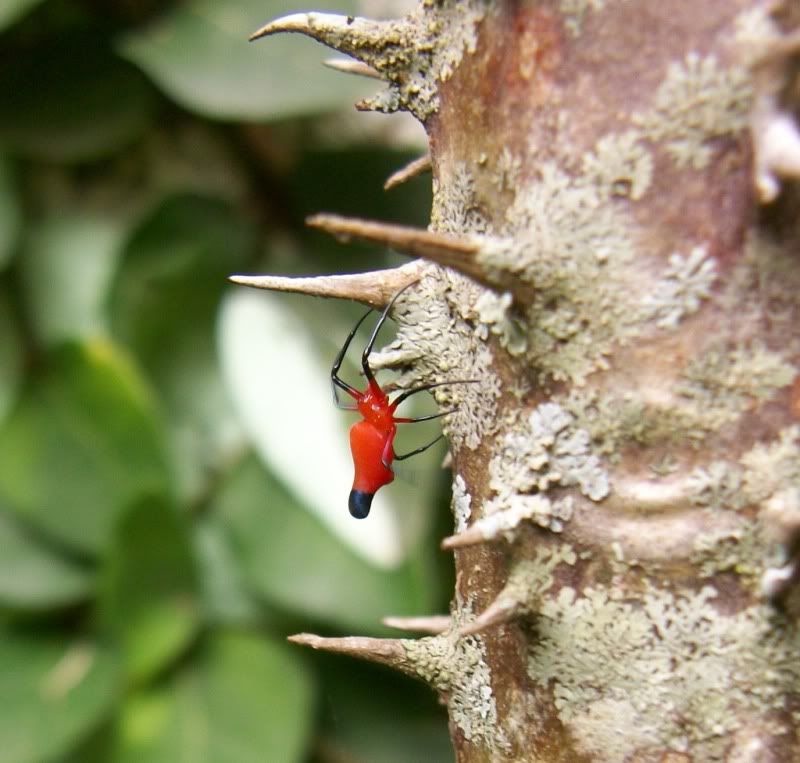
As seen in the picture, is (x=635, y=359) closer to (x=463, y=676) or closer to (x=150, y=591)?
(x=463, y=676)

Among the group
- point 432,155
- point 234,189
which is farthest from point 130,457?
point 432,155

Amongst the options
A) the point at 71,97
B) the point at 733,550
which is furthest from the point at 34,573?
the point at 733,550

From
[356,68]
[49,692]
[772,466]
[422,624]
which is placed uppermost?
[356,68]

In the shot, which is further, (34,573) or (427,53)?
(34,573)

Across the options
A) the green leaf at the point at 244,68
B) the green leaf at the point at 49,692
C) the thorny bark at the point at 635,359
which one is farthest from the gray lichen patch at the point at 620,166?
the green leaf at the point at 49,692

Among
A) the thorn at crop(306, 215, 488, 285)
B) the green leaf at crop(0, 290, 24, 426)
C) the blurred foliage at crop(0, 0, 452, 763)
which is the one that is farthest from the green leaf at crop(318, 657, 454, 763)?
the thorn at crop(306, 215, 488, 285)

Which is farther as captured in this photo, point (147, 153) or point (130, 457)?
point (147, 153)

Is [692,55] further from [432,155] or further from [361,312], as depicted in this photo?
[361,312]

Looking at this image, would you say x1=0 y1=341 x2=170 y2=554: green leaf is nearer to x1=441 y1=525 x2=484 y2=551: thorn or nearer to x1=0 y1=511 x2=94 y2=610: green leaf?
x1=0 y1=511 x2=94 y2=610: green leaf
